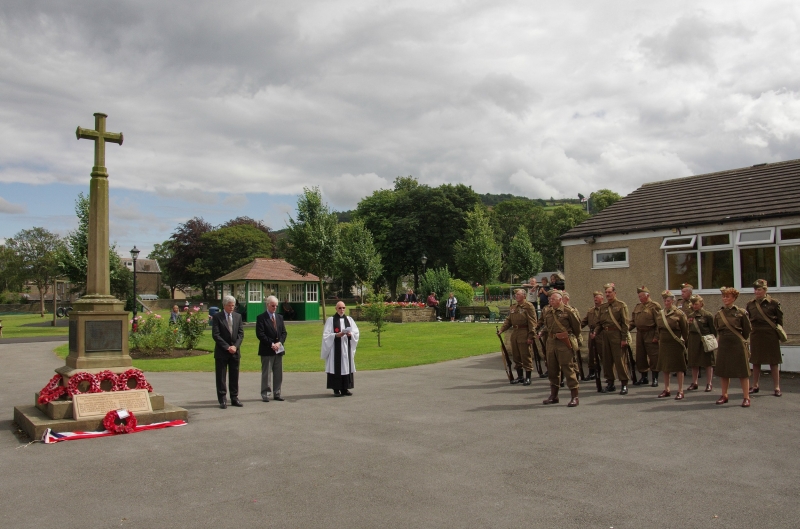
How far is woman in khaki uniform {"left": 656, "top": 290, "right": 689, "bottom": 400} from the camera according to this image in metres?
10.7

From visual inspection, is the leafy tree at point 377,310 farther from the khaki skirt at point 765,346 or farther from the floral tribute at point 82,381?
the khaki skirt at point 765,346

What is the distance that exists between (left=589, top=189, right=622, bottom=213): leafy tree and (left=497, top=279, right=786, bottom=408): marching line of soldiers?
6716 centimetres

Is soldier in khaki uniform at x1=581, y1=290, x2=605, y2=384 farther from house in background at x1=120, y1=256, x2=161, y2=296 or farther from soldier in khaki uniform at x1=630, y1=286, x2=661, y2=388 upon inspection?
house in background at x1=120, y1=256, x2=161, y2=296

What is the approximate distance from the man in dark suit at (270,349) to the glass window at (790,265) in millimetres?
11277

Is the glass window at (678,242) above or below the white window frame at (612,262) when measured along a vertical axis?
above

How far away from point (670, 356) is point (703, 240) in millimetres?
5607

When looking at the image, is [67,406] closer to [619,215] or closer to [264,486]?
[264,486]

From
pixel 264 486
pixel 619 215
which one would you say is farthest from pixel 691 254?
pixel 264 486

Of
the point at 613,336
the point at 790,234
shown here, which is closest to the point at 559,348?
the point at 613,336

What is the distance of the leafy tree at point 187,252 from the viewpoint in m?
81.2

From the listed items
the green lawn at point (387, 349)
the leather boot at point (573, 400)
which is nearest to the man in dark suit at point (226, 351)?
the green lawn at point (387, 349)

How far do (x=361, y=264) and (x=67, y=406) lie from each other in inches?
1358

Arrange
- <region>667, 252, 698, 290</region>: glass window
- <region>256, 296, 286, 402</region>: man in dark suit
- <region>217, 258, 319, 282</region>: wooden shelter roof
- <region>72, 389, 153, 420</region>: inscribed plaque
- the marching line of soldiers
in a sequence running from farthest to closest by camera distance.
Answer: <region>217, 258, 319, 282</region>: wooden shelter roof < <region>667, 252, 698, 290</region>: glass window < <region>256, 296, 286, 402</region>: man in dark suit < the marching line of soldiers < <region>72, 389, 153, 420</region>: inscribed plaque

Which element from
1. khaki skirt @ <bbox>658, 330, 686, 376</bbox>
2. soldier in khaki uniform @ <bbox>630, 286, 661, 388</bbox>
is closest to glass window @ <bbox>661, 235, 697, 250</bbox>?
soldier in khaki uniform @ <bbox>630, 286, 661, 388</bbox>
